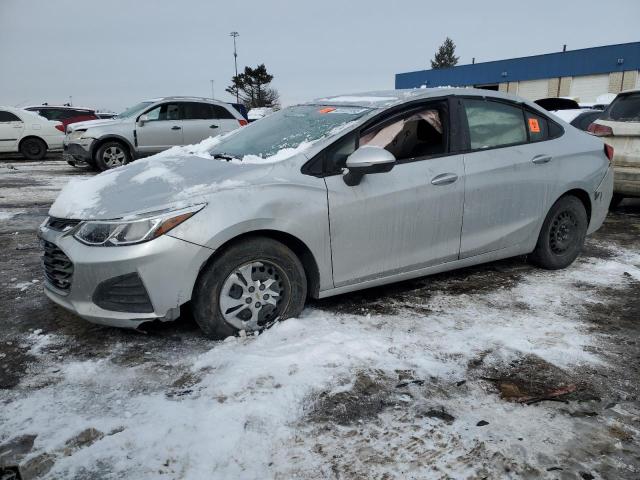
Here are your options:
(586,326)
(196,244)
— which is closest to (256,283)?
(196,244)

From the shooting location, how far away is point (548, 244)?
4.51m

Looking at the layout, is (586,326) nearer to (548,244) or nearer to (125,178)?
(548,244)

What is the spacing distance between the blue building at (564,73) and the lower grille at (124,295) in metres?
31.3

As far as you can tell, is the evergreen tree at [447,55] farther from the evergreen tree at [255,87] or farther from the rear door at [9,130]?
the rear door at [9,130]

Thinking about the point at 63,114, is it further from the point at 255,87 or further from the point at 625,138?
the point at 255,87

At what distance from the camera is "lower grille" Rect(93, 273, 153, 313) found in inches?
112

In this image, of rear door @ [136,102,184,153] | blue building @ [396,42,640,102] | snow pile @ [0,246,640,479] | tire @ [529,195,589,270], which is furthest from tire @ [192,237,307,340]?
blue building @ [396,42,640,102]

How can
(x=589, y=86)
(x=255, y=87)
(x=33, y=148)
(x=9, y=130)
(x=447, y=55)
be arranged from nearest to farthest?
(x=9, y=130) < (x=33, y=148) < (x=589, y=86) < (x=255, y=87) < (x=447, y=55)

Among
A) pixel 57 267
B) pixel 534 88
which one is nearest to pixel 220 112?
pixel 57 267

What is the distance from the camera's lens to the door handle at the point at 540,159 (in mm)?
4180

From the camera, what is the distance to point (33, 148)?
14.6 m

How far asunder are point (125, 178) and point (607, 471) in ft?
10.2

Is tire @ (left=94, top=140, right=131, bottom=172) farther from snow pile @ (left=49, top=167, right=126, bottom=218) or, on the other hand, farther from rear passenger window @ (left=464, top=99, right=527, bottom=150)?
rear passenger window @ (left=464, top=99, right=527, bottom=150)

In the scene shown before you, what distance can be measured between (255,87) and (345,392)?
56010 mm
